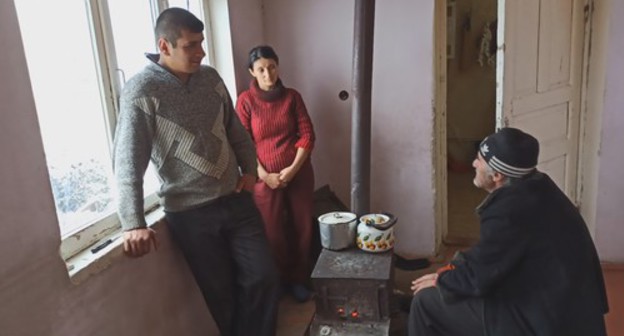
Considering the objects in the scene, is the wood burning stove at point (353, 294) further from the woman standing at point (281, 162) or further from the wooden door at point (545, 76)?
the wooden door at point (545, 76)

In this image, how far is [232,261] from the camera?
6.30 ft

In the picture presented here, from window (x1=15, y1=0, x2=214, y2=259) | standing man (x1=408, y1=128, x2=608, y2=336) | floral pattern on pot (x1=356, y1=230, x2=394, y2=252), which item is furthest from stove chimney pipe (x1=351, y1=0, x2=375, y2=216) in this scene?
window (x1=15, y1=0, x2=214, y2=259)

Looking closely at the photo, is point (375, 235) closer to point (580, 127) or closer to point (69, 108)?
point (69, 108)

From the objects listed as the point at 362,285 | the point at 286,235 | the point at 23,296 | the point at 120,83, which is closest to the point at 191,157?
the point at 120,83

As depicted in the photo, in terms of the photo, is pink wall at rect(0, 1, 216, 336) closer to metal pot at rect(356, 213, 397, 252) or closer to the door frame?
metal pot at rect(356, 213, 397, 252)

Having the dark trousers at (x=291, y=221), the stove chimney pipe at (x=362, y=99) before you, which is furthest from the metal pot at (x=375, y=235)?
the dark trousers at (x=291, y=221)

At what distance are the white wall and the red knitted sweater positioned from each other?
438 millimetres

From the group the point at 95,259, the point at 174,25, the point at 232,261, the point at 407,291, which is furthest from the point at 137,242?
the point at 407,291

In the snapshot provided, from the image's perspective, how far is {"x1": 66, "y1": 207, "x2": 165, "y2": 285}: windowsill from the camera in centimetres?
142

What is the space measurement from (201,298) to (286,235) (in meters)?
0.59

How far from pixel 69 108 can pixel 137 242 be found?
0.47 m

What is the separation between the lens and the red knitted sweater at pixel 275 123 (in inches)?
95.6

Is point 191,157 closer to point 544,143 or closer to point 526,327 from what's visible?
point 526,327

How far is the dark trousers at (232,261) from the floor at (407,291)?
1.30 feet
